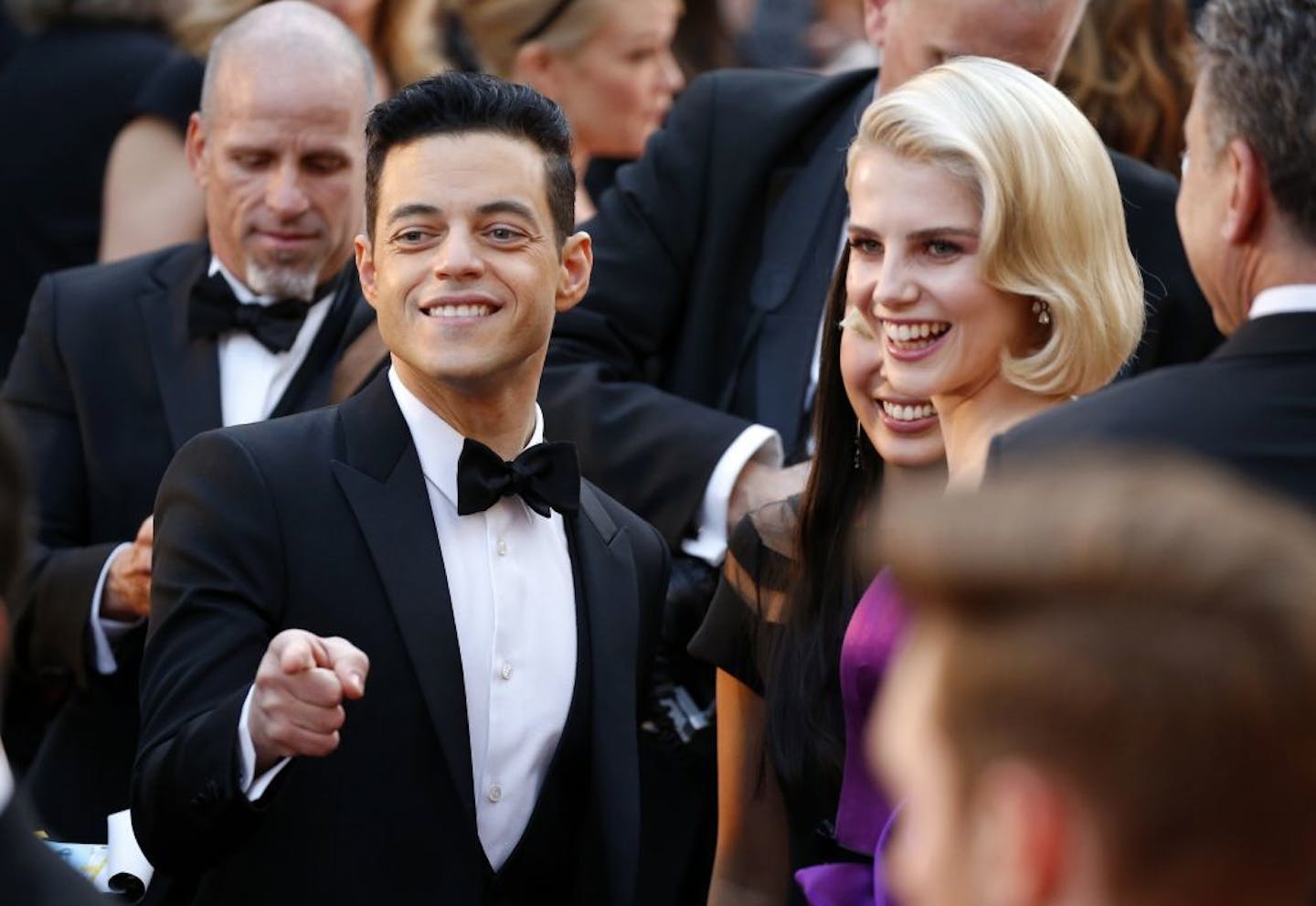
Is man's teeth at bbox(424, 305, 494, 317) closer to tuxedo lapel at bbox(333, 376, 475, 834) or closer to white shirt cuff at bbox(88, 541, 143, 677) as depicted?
tuxedo lapel at bbox(333, 376, 475, 834)

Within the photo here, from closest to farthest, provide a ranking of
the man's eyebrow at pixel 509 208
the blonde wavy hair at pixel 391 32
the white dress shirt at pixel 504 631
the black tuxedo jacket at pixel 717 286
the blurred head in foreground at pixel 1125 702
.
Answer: the blurred head in foreground at pixel 1125 702 < the white dress shirt at pixel 504 631 < the man's eyebrow at pixel 509 208 < the black tuxedo jacket at pixel 717 286 < the blonde wavy hair at pixel 391 32

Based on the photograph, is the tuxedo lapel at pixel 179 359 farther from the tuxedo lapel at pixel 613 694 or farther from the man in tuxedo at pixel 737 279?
the tuxedo lapel at pixel 613 694

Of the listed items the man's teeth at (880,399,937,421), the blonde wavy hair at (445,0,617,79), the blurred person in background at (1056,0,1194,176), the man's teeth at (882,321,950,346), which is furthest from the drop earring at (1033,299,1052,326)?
the blonde wavy hair at (445,0,617,79)

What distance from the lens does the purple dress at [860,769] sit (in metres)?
3.27

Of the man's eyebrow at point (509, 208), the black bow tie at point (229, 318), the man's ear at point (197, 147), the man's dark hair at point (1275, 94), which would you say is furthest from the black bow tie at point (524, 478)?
the man's ear at point (197, 147)

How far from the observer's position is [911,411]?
3.60m

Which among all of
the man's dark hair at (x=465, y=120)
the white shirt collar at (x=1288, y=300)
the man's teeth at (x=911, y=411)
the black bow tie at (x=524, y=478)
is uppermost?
the man's dark hair at (x=465, y=120)

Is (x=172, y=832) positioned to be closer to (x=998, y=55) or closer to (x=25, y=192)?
(x=998, y=55)

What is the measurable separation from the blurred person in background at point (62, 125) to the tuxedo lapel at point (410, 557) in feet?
8.01

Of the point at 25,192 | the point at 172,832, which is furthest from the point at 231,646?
the point at 25,192

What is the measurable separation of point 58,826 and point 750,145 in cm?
186

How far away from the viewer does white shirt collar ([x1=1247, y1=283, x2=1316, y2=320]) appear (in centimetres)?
265

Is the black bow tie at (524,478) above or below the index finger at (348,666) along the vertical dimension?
above

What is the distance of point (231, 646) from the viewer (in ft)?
10.3
